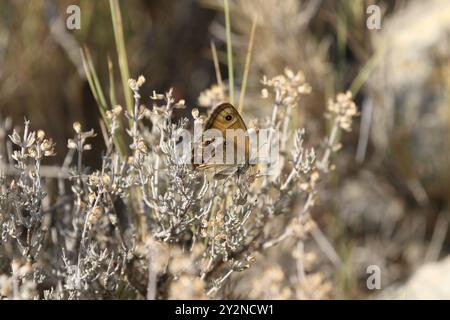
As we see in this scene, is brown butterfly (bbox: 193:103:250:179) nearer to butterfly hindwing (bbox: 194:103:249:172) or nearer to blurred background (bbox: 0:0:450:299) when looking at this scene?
butterfly hindwing (bbox: 194:103:249:172)

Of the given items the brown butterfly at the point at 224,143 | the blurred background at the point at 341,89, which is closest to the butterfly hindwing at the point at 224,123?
the brown butterfly at the point at 224,143

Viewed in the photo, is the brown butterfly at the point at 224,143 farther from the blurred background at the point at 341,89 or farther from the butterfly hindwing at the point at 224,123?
the blurred background at the point at 341,89

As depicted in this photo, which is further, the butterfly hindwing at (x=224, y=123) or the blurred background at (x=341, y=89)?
the blurred background at (x=341, y=89)

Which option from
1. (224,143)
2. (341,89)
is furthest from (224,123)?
(341,89)

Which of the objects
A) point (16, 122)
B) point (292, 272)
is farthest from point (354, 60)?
point (16, 122)

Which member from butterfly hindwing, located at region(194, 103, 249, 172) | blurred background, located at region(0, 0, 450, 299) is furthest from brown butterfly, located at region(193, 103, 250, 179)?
blurred background, located at region(0, 0, 450, 299)
